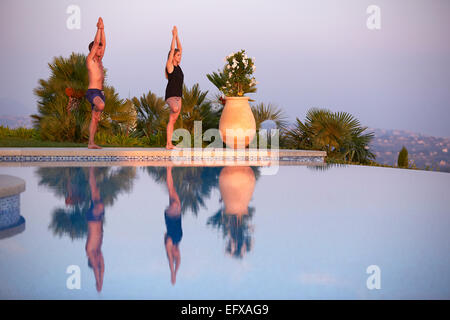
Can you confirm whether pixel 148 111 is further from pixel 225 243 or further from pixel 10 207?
pixel 225 243

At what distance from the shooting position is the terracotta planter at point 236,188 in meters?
4.28

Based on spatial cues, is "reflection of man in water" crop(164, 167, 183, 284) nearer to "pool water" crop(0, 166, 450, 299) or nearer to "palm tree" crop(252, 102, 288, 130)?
"pool water" crop(0, 166, 450, 299)

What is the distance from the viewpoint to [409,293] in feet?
7.06

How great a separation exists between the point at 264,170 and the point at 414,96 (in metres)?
12.1

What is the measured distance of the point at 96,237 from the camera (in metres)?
3.07

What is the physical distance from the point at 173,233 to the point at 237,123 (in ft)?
22.6

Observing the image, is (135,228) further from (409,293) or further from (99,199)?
(409,293)

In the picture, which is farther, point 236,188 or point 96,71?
point 96,71

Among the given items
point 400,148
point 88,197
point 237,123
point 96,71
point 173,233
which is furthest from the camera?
point 400,148

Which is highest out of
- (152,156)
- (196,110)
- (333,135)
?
(196,110)

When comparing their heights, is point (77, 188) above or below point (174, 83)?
below

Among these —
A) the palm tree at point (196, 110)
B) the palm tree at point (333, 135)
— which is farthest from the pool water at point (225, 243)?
the palm tree at point (196, 110)

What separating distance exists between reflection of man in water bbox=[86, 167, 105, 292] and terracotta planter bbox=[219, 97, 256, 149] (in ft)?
17.3

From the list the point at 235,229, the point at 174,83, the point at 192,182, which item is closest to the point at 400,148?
the point at 174,83
